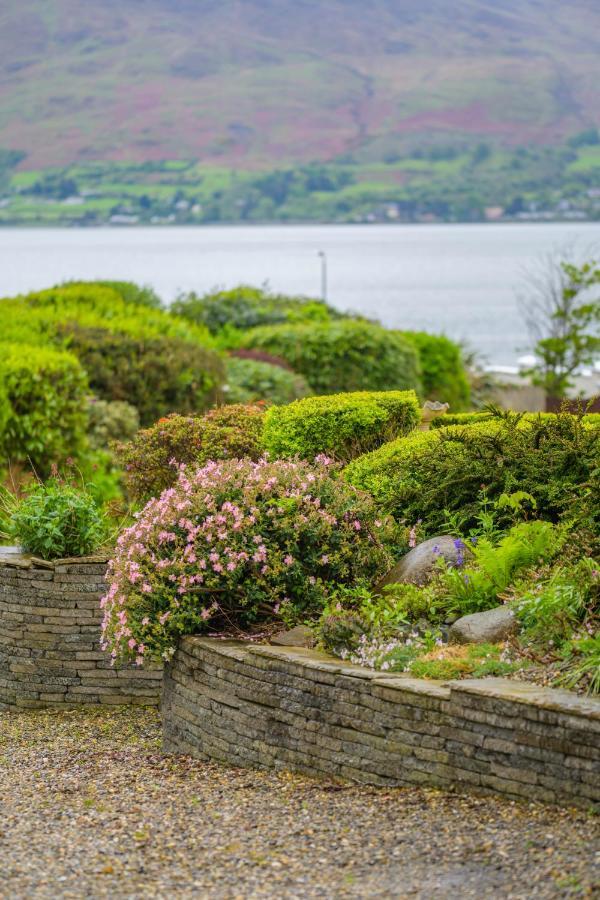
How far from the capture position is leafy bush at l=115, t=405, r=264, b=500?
1009 cm

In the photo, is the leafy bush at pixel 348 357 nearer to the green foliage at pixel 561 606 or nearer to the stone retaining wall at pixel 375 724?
the stone retaining wall at pixel 375 724

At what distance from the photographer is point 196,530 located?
7094 millimetres

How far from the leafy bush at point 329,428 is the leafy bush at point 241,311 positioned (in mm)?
13572

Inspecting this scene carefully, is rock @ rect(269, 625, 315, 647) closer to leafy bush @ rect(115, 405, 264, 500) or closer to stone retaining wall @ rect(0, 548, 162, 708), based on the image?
stone retaining wall @ rect(0, 548, 162, 708)

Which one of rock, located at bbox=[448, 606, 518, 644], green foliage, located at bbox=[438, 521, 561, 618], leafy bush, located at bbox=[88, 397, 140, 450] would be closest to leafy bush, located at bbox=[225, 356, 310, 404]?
leafy bush, located at bbox=[88, 397, 140, 450]

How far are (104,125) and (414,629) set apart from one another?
6719 inches

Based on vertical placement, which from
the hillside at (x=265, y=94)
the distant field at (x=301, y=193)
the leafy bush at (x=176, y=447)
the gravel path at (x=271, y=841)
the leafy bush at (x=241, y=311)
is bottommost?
the gravel path at (x=271, y=841)

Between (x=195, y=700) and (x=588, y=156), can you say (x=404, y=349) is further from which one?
(x=588, y=156)

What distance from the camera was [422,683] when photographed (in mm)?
5824

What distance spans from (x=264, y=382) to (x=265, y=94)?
551 feet

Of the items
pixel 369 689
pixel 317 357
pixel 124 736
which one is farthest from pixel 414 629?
pixel 317 357

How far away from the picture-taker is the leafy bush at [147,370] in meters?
16.7

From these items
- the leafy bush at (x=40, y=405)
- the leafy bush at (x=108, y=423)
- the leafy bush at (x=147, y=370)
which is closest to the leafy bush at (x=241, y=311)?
the leafy bush at (x=147, y=370)

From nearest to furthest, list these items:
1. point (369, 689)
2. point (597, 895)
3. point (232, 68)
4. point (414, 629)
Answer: point (597, 895), point (369, 689), point (414, 629), point (232, 68)
